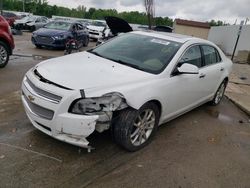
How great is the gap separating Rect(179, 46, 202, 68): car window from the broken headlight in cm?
157

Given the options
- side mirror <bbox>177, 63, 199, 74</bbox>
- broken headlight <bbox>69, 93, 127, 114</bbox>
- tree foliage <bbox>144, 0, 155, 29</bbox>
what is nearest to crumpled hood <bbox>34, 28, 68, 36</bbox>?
side mirror <bbox>177, 63, 199, 74</bbox>

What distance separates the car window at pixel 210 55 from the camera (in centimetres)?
551

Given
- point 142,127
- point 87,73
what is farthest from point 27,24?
point 142,127

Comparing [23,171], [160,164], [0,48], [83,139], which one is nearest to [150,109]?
[160,164]

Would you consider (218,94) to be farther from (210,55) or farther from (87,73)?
(87,73)

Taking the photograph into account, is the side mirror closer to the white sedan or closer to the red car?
the white sedan

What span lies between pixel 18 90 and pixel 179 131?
367cm

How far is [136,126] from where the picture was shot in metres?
3.84

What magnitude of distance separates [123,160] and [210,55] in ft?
10.5

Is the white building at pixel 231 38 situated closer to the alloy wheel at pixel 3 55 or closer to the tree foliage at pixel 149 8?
the tree foliage at pixel 149 8

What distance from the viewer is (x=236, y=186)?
136 inches

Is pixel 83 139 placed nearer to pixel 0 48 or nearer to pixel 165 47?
pixel 165 47

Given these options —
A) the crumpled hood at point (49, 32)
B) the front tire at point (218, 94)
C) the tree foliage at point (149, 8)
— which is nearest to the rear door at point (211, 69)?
the front tire at point (218, 94)

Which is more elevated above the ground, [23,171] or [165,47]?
[165,47]
